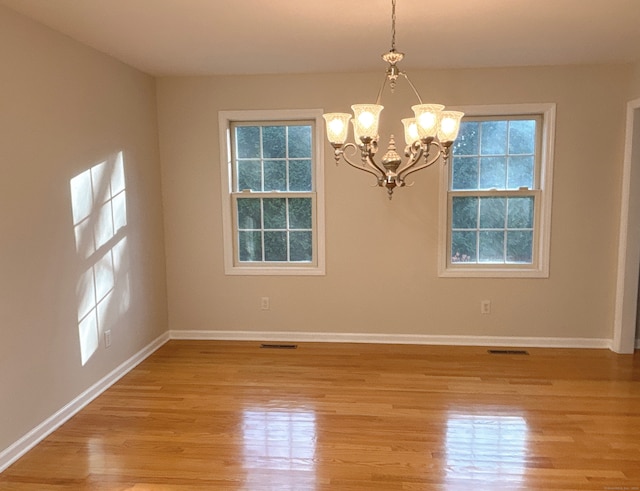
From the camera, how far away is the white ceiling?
8.52 ft

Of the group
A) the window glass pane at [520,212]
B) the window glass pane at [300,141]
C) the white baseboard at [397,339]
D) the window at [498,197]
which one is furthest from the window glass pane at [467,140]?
the white baseboard at [397,339]

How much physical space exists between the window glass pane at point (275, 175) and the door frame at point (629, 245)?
9.40 feet

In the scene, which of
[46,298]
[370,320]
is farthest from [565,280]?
[46,298]

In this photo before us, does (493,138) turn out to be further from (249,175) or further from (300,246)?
(249,175)

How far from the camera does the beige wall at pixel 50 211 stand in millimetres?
2549

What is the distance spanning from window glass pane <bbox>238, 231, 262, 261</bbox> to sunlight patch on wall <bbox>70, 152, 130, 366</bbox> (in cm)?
108

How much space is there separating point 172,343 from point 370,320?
1861 mm

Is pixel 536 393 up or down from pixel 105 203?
down

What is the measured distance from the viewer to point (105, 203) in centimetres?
346

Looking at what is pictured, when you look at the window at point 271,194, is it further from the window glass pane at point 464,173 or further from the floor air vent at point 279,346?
the window glass pane at point 464,173

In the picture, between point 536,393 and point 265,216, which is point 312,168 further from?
point 536,393

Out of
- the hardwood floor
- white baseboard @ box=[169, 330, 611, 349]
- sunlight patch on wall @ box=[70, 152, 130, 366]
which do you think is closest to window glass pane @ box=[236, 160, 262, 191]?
sunlight patch on wall @ box=[70, 152, 130, 366]

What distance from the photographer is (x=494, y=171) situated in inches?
166

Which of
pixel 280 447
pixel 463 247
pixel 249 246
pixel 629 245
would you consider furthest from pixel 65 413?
pixel 629 245
